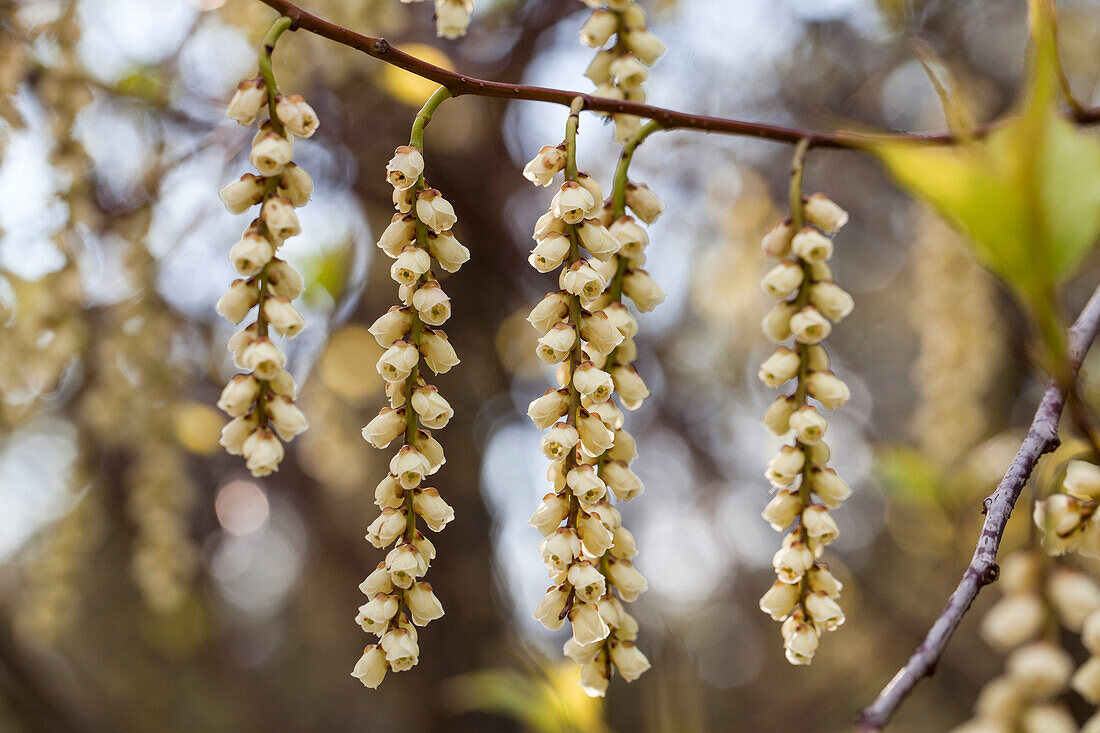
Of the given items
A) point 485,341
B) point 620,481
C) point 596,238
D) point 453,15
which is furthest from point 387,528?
point 485,341

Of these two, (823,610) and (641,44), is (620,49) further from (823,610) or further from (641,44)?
(823,610)

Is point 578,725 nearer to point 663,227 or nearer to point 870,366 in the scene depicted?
point 663,227

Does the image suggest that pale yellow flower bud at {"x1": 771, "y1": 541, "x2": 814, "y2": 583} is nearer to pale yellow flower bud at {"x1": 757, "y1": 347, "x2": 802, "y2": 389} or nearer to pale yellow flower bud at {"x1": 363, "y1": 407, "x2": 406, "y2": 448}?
pale yellow flower bud at {"x1": 757, "y1": 347, "x2": 802, "y2": 389}

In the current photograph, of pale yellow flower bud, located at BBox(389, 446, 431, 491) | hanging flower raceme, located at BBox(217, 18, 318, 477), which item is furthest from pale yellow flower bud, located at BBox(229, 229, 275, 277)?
pale yellow flower bud, located at BBox(389, 446, 431, 491)

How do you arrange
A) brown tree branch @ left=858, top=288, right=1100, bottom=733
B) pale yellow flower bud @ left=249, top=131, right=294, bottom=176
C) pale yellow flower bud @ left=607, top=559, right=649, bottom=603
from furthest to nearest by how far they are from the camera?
pale yellow flower bud @ left=607, top=559, right=649, bottom=603 < pale yellow flower bud @ left=249, top=131, right=294, bottom=176 < brown tree branch @ left=858, top=288, right=1100, bottom=733

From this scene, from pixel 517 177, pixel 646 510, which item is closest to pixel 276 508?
pixel 646 510

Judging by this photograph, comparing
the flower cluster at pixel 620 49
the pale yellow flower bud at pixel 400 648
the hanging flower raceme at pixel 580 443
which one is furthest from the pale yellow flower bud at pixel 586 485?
the flower cluster at pixel 620 49
